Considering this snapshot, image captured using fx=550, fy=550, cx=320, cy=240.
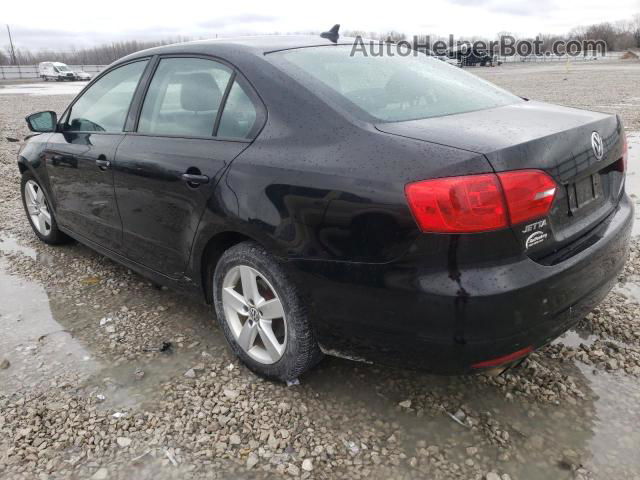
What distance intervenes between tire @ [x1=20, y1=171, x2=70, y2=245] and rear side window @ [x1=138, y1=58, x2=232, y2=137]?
1.87m

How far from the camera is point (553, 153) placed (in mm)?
2059

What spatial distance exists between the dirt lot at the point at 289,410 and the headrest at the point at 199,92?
1.32 metres

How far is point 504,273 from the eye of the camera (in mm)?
1934

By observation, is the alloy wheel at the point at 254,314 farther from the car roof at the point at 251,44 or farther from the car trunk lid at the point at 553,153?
the car roof at the point at 251,44

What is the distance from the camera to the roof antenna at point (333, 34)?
10.5 feet

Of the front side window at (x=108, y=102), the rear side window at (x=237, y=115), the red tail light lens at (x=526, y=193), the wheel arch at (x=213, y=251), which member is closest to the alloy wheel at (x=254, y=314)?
the wheel arch at (x=213, y=251)

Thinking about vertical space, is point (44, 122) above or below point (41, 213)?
above

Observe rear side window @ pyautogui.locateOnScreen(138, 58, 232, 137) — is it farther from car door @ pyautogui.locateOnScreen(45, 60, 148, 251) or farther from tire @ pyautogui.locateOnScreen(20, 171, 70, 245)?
tire @ pyautogui.locateOnScreen(20, 171, 70, 245)

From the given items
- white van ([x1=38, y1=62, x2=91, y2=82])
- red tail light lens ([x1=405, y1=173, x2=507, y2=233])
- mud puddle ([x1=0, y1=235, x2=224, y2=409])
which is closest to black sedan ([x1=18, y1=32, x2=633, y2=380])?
red tail light lens ([x1=405, y1=173, x2=507, y2=233])

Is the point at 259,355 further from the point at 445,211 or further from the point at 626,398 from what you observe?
the point at 626,398

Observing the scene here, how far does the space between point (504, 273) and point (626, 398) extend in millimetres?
1125

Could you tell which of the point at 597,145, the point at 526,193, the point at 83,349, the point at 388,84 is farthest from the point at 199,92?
the point at 597,145

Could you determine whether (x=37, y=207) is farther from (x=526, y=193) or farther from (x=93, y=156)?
(x=526, y=193)

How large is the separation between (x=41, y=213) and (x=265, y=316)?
3.12 m
